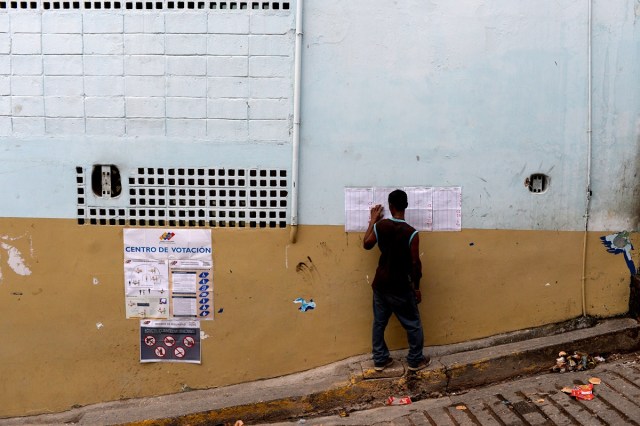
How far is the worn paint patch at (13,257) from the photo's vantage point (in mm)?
4598

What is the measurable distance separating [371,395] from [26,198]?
319cm

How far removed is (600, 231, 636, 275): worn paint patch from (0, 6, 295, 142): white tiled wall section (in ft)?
8.95

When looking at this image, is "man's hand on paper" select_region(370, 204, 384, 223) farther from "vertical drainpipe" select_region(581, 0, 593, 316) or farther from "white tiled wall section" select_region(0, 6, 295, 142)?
"vertical drainpipe" select_region(581, 0, 593, 316)

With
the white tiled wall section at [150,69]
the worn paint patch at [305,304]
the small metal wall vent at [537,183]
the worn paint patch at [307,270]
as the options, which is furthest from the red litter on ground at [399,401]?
the white tiled wall section at [150,69]

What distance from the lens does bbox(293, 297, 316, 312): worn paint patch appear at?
180 inches

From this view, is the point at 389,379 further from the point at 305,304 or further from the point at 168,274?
the point at 168,274

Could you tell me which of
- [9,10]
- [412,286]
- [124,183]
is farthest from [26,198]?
[412,286]

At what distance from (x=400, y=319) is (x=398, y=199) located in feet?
3.04

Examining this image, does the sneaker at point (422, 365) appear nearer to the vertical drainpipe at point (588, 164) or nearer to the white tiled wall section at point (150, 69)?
the vertical drainpipe at point (588, 164)

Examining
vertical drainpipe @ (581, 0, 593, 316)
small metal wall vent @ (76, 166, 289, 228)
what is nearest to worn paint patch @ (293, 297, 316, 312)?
small metal wall vent @ (76, 166, 289, 228)

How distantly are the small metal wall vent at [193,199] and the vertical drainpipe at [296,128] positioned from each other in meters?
0.09

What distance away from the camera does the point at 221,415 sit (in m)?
4.31

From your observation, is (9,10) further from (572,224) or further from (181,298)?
(572,224)

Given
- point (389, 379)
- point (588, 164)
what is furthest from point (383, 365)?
point (588, 164)
